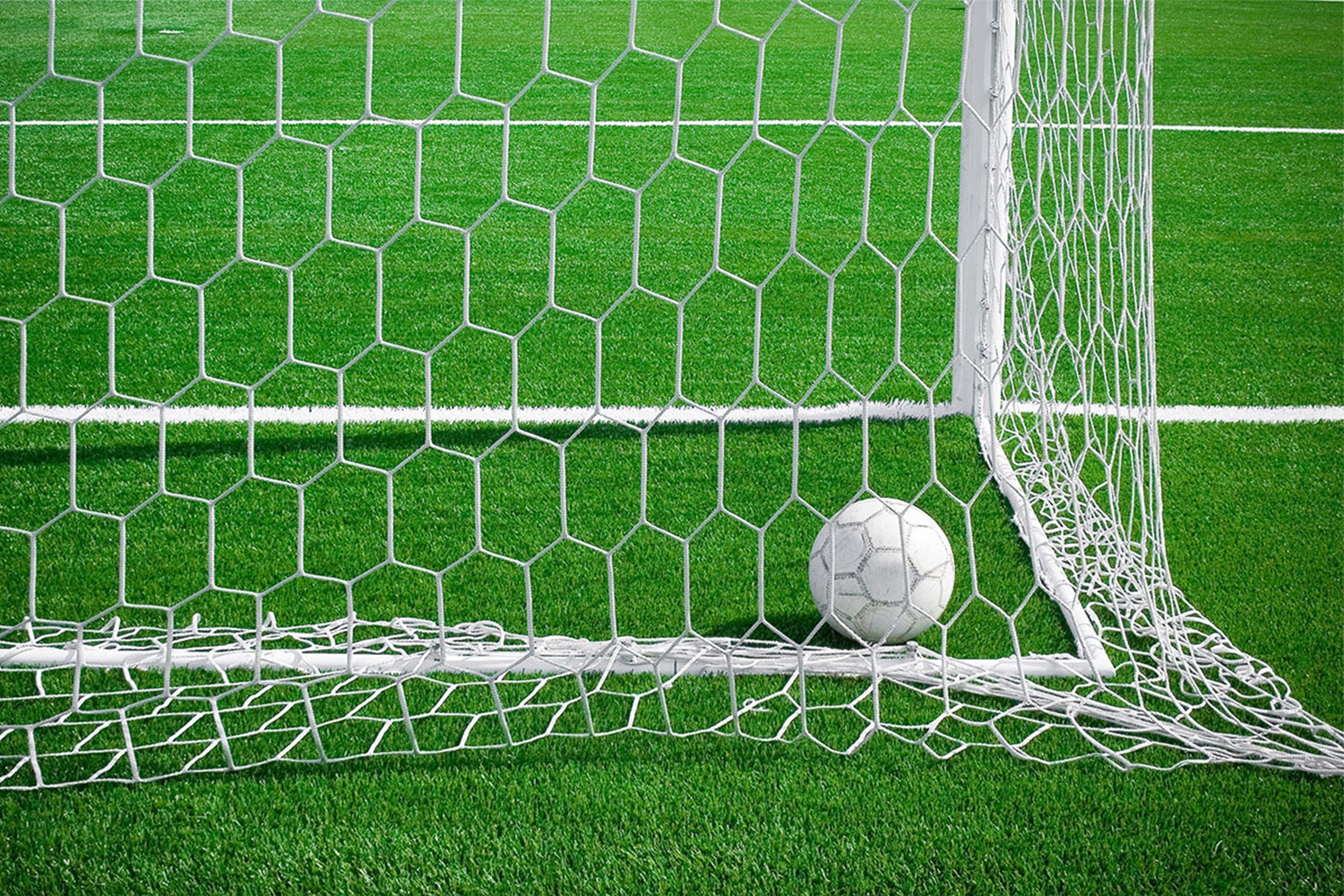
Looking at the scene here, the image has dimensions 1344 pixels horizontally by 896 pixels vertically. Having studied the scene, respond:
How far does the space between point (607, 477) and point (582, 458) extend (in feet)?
0.52

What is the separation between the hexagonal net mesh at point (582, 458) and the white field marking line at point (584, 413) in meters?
0.02

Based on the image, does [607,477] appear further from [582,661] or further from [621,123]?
[621,123]

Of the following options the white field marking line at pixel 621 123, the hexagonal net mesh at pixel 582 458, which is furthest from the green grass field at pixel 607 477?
the white field marking line at pixel 621 123

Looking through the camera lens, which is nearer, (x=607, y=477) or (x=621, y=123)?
(x=607, y=477)

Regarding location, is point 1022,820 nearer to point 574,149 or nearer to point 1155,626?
point 1155,626

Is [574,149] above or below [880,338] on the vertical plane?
above

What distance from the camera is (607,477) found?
12.4 feet

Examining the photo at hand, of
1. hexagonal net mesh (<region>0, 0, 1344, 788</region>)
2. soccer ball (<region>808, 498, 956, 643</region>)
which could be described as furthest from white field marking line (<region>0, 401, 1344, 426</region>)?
soccer ball (<region>808, 498, 956, 643</region>)

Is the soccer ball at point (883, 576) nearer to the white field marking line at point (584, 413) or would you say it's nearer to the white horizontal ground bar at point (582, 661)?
the white horizontal ground bar at point (582, 661)

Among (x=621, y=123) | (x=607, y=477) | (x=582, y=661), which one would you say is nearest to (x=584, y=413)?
(x=607, y=477)

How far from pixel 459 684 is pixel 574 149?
6019mm

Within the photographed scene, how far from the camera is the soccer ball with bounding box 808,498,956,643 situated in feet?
9.25

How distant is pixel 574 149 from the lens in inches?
324

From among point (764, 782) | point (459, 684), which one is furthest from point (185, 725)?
point (764, 782)
